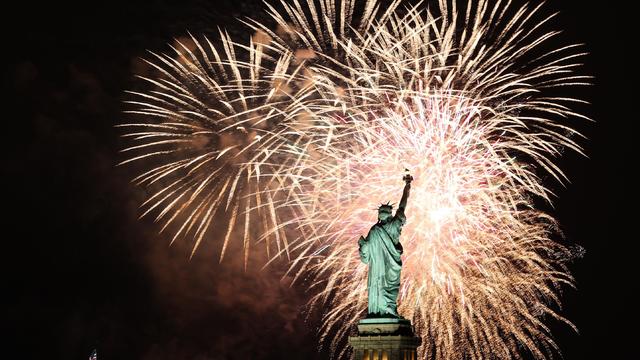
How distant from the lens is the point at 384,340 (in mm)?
33531

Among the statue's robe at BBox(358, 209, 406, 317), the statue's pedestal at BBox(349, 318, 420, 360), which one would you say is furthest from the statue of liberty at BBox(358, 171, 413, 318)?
the statue's pedestal at BBox(349, 318, 420, 360)

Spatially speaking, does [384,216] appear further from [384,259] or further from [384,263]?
[384,263]

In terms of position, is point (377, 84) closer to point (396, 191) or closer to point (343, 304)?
point (396, 191)

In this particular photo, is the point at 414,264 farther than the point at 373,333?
Yes

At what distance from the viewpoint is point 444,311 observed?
44031mm

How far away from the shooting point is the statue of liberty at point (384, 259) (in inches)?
1358

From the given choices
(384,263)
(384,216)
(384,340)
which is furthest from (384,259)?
(384,340)

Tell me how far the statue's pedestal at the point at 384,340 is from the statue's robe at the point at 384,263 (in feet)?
1.86

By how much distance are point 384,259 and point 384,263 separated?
0.14 m

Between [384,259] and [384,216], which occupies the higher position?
[384,216]

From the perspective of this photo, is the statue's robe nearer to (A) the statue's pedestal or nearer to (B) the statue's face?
(B) the statue's face

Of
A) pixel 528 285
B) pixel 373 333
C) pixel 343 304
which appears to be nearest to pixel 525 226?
pixel 528 285

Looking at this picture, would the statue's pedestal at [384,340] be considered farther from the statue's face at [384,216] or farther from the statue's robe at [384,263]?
the statue's face at [384,216]

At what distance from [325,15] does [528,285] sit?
14.3 meters
